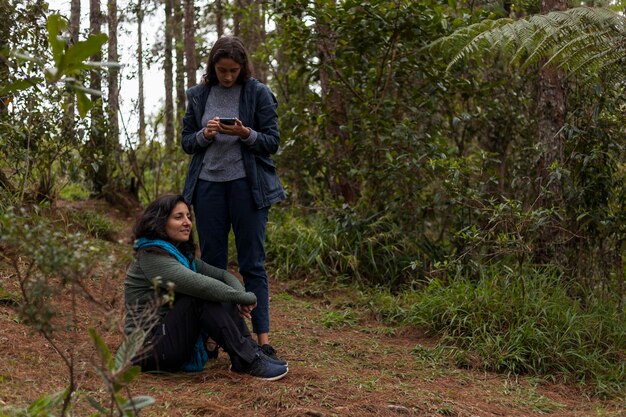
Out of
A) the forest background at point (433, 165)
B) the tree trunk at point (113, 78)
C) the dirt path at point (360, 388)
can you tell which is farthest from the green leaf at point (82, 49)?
the tree trunk at point (113, 78)

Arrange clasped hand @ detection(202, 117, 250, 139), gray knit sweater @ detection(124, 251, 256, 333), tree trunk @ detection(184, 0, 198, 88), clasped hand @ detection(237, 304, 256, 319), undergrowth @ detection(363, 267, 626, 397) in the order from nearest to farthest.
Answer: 1. gray knit sweater @ detection(124, 251, 256, 333)
2. clasped hand @ detection(237, 304, 256, 319)
3. clasped hand @ detection(202, 117, 250, 139)
4. undergrowth @ detection(363, 267, 626, 397)
5. tree trunk @ detection(184, 0, 198, 88)

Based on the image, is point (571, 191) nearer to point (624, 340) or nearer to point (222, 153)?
point (624, 340)

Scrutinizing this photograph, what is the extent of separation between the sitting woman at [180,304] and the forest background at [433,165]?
57cm

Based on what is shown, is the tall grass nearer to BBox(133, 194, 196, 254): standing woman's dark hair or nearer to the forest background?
the forest background

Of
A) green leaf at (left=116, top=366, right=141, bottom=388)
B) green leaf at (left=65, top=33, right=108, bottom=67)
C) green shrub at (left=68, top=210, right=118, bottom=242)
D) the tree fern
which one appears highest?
the tree fern

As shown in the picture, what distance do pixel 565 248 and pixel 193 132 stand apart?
3207mm

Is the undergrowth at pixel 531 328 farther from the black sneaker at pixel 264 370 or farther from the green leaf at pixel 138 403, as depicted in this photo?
the green leaf at pixel 138 403

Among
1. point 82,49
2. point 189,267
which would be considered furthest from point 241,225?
point 82,49

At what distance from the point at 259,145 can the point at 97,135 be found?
3945mm

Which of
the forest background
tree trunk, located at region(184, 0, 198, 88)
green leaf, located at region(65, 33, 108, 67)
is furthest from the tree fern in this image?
tree trunk, located at region(184, 0, 198, 88)

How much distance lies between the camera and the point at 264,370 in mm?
4672

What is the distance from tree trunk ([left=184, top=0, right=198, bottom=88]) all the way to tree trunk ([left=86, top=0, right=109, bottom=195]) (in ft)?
4.88

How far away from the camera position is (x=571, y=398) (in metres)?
5.12

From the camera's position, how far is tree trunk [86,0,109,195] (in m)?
8.36
